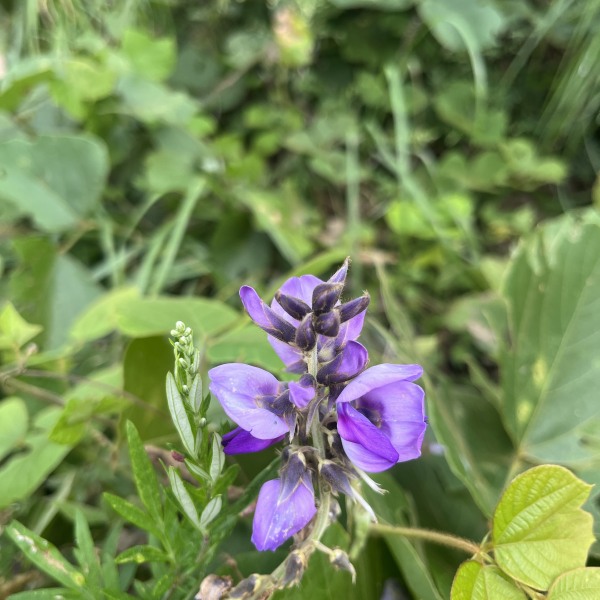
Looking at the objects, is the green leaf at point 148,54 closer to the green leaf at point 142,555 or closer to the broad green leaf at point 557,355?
the broad green leaf at point 557,355

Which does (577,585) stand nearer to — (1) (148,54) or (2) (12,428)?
(2) (12,428)

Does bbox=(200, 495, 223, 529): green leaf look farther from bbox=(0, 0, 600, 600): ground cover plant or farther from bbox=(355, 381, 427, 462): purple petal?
bbox=(355, 381, 427, 462): purple petal

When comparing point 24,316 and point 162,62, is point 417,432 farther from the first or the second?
point 162,62

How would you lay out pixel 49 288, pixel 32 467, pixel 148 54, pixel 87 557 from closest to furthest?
1. pixel 87 557
2. pixel 32 467
3. pixel 49 288
4. pixel 148 54

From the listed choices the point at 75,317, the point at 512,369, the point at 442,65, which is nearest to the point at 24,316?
the point at 75,317

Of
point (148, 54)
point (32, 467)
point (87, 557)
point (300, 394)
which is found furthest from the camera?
point (148, 54)

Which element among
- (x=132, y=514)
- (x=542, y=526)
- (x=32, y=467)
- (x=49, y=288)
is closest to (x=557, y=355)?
(x=542, y=526)
